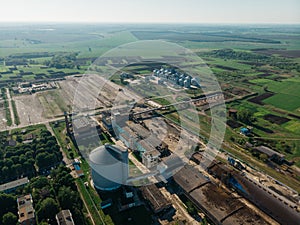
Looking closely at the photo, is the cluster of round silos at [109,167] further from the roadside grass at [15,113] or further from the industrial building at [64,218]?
the roadside grass at [15,113]

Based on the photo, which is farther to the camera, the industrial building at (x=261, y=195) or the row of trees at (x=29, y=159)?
the row of trees at (x=29, y=159)

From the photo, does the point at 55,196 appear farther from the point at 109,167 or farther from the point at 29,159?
the point at 29,159

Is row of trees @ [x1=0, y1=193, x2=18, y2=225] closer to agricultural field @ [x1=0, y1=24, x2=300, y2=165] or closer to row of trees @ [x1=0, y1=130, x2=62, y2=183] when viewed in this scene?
row of trees @ [x1=0, y1=130, x2=62, y2=183]

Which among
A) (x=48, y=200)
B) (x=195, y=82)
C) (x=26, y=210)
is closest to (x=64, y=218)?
(x=48, y=200)

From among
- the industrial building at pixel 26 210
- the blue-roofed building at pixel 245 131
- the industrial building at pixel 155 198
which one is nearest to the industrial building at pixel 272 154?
the blue-roofed building at pixel 245 131

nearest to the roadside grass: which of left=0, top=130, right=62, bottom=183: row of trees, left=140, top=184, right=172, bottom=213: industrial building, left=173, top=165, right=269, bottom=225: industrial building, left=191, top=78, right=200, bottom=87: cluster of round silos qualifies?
left=0, top=130, right=62, bottom=183: row of trees
